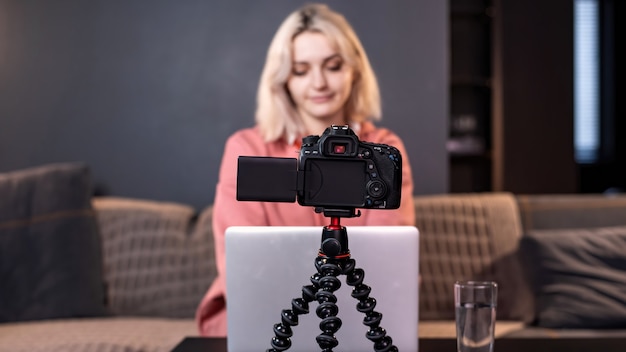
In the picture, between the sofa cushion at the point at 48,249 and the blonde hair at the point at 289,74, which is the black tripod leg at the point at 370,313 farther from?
the sofa cushion at the point at 48,249

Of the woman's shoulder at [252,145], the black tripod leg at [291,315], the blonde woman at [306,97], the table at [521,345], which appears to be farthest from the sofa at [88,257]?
the black tripod leg at [291,315]

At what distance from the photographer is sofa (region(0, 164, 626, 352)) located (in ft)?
8.84

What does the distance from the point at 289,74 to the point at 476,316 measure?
124cm

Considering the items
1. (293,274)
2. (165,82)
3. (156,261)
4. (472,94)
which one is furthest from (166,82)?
(472,94)

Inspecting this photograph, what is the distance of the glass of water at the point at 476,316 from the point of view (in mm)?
1449

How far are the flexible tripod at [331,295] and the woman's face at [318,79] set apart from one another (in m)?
1.16

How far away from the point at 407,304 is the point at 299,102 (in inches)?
44.5

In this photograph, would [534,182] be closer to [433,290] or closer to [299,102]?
[433,290]

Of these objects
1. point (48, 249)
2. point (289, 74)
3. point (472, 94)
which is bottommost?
point (48, 249)

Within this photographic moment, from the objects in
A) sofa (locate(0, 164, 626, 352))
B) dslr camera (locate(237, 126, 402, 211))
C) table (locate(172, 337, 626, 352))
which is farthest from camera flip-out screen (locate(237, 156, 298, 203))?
sofa (locate(0, 164, 626, 352))

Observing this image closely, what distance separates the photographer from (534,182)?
5.34 m

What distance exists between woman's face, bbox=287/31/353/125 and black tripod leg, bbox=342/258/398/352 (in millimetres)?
1150

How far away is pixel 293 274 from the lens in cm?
148

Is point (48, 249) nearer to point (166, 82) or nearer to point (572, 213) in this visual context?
point (166, 82)
